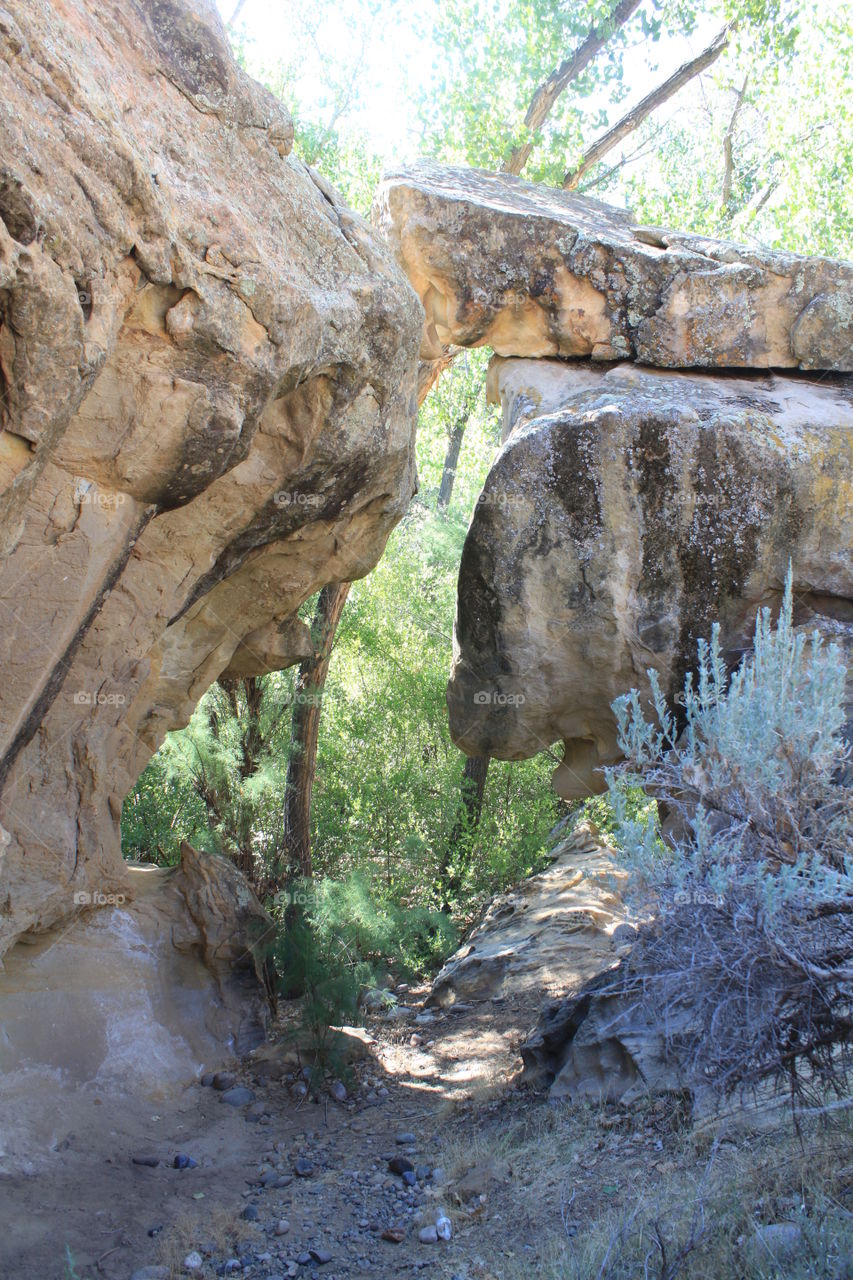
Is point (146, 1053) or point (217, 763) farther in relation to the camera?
point (217, 763)

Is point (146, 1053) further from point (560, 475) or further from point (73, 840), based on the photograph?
point (560, 475)

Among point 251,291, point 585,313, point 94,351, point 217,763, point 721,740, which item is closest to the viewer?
point 94,351

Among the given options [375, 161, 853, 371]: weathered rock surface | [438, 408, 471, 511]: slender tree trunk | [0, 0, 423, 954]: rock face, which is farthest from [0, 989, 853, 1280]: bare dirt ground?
[438, 408, 471, 511]: slender tree trunk

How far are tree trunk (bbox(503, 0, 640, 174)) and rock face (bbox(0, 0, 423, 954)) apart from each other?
5.09 m

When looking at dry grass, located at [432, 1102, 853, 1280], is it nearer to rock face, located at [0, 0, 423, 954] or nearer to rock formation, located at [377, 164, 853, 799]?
rock formation, located at [377, 164, 853, 799]

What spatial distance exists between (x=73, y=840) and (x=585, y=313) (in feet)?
15.0

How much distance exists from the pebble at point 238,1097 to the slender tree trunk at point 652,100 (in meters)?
8.81

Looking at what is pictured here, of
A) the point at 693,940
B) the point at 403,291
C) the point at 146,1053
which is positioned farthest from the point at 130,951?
the point at 403,291

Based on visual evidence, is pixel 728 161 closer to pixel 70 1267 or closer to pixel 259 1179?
pixel 259 1179

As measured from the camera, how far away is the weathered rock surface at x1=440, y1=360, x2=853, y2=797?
5.95m

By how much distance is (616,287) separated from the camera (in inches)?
263

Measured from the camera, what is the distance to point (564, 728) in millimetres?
6789

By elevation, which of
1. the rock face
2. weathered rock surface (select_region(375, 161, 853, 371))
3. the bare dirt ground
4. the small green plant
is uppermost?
weathered rock surface (select_region(375, 161, 853, 371))

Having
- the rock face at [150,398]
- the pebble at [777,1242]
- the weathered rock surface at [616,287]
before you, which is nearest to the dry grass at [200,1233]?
the rock face at [150,398]
